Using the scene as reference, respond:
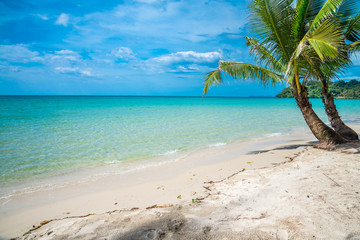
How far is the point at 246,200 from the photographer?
3193 mm

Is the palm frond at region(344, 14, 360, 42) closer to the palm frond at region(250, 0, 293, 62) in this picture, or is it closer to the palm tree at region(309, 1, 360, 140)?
the palm tree at region(309, 1, 360, 140)

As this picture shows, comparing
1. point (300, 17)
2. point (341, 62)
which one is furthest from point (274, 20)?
point (341, 62)

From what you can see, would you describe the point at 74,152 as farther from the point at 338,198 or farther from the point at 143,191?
the point at 338,198

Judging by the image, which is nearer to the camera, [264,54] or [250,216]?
[250,216]

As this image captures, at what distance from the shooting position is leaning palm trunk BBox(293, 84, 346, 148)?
20.8ft

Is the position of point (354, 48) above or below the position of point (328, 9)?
below

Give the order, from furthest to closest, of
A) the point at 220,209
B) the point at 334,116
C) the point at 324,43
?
the point at 334,116, the point at 324,43, the point at 220,209

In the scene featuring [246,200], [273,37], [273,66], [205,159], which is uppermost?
[273,37]

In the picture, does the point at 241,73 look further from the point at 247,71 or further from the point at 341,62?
the point at 341,62

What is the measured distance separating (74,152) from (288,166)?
25.2ft

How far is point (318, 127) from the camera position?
21.7ft

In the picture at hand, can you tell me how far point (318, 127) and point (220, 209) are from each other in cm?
559

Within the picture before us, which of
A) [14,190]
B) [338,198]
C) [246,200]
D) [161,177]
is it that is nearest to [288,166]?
[338,198]

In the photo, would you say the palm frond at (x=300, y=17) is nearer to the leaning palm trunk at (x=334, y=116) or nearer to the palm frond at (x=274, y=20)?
the palm frond at (x=274, y=20)
